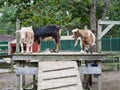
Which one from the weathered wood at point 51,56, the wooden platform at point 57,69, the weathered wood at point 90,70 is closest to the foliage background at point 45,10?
the wooden platform at point 57,69

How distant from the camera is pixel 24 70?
8.12 metres

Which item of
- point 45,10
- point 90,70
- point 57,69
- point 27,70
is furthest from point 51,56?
point 45,10

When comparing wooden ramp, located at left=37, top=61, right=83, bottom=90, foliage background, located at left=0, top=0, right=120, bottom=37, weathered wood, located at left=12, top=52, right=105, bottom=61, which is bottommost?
wooden ramp, located at left=37, top=61, right=83, bottom=90

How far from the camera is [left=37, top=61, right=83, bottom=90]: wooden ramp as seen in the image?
7.15 metres

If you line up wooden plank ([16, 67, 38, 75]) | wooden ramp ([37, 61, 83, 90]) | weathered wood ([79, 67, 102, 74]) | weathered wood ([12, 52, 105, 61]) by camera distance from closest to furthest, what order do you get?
1. wooden ramp ([37, 61, 83, 90])
2. weathered wood ([12, 52, 105, 61])
3. wooden plank ([16, 67, 38, 75])
4. weathered wood ([79, 67, 102, 74])

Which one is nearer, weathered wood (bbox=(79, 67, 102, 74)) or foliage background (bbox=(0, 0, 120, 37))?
weathered wood (bbox=(79, 67, 102, 74))

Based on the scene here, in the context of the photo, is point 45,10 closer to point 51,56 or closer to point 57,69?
point 51,56

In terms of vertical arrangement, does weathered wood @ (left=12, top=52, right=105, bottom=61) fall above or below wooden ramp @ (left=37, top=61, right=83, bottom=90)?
above

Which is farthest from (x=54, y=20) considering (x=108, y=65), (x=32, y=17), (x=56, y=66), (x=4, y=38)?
(x=4, y=38)

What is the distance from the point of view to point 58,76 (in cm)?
743

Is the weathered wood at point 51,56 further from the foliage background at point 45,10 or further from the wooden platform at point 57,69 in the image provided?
the foliage background at point 45,10

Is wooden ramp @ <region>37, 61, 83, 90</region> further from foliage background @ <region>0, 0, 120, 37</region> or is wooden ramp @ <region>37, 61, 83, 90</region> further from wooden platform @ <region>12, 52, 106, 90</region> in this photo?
foliage background @ <region>0, 0, 120, 37</region>

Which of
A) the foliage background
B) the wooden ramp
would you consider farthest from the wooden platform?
the foliage background

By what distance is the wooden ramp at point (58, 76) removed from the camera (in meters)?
7.15
